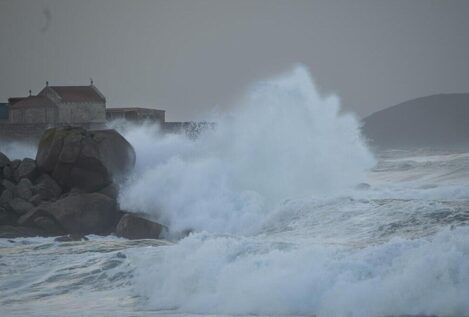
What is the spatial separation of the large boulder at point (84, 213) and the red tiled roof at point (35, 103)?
22.4 meters

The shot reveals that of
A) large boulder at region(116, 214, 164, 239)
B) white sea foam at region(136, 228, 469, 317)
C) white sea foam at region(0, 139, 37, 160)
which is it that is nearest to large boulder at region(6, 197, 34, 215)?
large boulder at region(116, 214, 164, 239)

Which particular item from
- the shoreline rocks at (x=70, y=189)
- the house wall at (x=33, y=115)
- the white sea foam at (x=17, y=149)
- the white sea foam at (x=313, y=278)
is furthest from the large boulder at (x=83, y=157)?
the house wall at (x=33, y=115)

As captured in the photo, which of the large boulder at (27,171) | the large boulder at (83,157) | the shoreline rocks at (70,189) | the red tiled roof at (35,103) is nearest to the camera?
the shoreline rocks at (70,189)

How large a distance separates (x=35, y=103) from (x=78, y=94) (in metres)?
2.28

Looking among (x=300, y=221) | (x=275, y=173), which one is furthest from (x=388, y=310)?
(x=275, y=173)

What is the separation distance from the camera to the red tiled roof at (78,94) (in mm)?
40062

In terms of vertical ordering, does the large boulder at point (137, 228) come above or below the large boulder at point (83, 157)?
below

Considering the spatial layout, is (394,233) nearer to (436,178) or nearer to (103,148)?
(103,148)

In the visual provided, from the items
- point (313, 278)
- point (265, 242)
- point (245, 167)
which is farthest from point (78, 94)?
point (313, 278)

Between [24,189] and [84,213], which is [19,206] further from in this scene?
Answer: [84,213]

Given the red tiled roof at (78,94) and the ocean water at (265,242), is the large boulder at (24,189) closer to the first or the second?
the ocean water at (265,242)

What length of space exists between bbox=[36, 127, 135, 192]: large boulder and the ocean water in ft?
2.30

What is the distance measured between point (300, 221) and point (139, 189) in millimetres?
5103

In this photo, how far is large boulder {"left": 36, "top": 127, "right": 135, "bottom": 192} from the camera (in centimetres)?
1955
